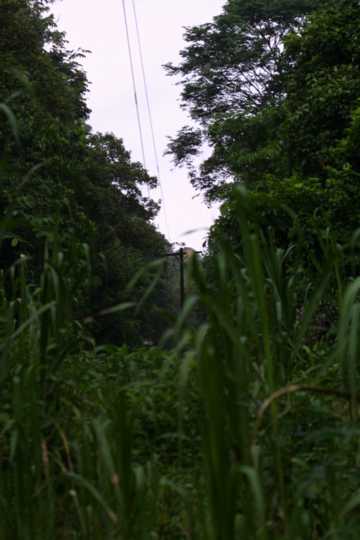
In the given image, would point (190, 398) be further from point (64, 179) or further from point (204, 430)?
point (64, 179)

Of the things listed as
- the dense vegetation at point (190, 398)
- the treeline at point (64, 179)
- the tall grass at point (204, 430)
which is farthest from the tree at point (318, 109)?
the tall grass at point (204, 430)

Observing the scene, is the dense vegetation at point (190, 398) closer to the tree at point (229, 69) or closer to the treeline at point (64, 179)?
the treeline at point (64, 179)

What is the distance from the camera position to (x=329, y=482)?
2.23 metres

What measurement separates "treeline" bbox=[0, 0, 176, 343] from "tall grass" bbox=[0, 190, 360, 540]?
29 centimetres

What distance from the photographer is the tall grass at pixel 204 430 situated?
1.92 meters

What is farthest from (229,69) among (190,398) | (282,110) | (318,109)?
(190,398)

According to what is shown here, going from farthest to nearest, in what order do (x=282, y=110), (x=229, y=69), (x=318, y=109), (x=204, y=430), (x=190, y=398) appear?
(x=229, y=69) → (x=282, y=110) → (x=318, y=109) → (x=190, y=398) → (x=204, y=430)

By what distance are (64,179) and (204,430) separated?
16140 millimetres

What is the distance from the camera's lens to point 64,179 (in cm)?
1778

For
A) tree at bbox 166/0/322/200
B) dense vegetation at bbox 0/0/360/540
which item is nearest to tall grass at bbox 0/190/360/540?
dense vegetation at bbox 0/0/360/540

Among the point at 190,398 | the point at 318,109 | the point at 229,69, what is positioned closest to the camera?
the point at 190,398

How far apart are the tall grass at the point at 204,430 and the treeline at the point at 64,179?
0.29 m

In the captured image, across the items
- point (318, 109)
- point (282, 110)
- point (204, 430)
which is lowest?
point (204, 430)

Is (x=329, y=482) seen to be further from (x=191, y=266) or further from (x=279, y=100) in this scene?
(x=279, y=100)
